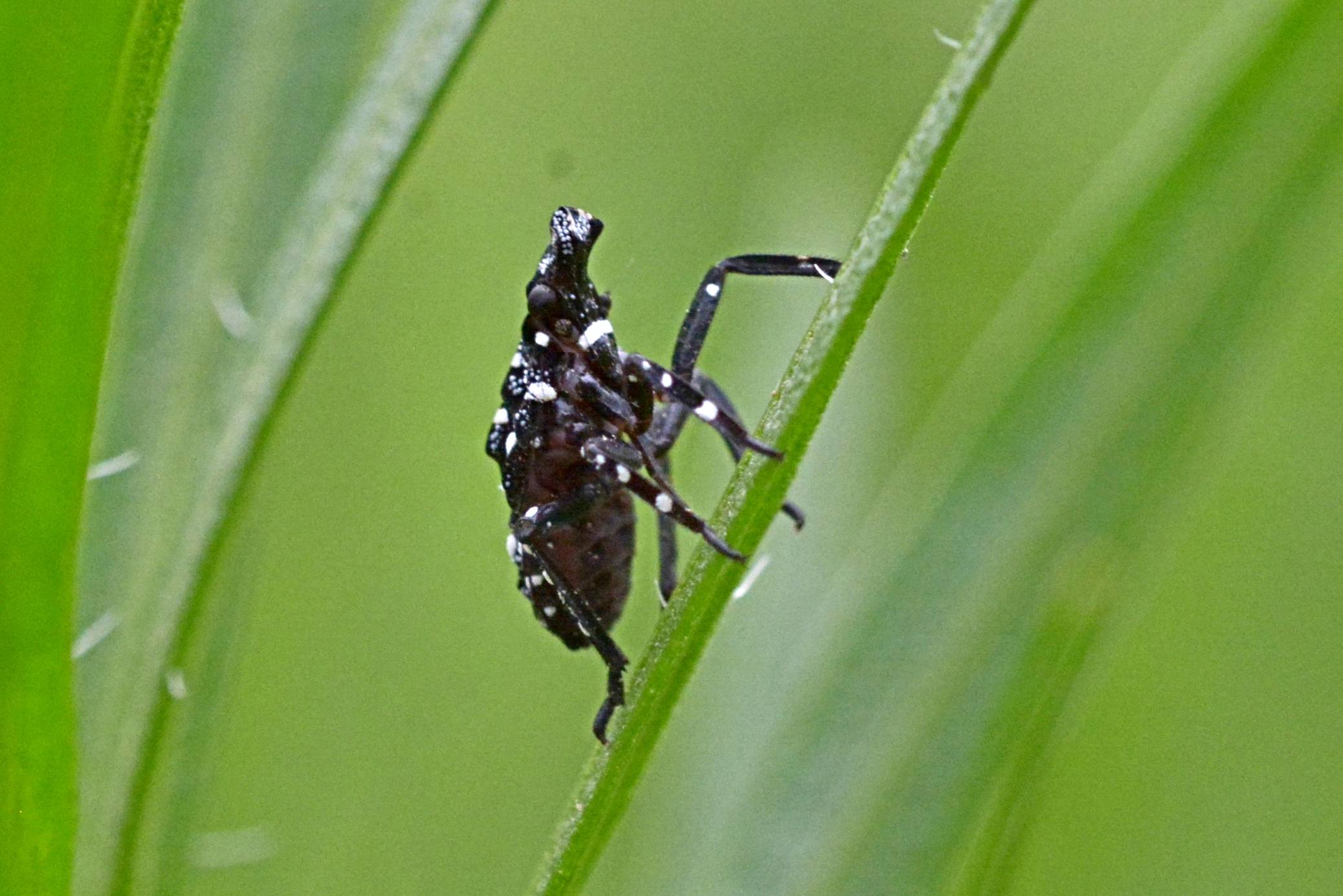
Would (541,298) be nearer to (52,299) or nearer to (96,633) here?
(96,633)

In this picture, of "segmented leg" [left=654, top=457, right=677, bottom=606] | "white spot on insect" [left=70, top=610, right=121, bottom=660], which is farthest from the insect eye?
"white spot on insect" [left=70, top=610, right=121, bottom=660]

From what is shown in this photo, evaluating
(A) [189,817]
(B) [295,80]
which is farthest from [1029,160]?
(A) [189,817]

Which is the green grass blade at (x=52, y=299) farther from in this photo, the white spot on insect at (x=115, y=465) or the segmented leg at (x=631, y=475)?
the segmented leg at (x=631, y=475)

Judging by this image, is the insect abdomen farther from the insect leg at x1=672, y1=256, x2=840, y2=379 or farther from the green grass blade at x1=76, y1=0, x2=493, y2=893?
the green grass blade at x1=76, y1=0, x2=493, y2=893

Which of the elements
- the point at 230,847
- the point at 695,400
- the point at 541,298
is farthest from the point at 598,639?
the point at 230,847

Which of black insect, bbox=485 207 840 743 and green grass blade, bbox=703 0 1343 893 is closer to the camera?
green grass blade, bbox=703 0 1343 893

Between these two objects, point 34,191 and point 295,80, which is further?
point 295,80

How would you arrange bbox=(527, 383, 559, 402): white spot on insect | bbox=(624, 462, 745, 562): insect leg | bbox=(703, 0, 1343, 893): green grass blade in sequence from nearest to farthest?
1. bbox=(703, 0, 1343, 893): green grass blade
2. bbox=(624, 462, 745, 562): insect leg
3. bbox=(527, 383, 559, 402): white spot on insect

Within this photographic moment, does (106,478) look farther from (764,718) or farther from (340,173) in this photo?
(764,718)
